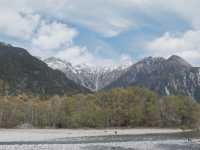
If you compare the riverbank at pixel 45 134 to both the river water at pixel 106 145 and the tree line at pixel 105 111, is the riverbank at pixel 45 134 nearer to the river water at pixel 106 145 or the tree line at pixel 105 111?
the river water at pixel 106 145

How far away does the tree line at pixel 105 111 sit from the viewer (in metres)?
149

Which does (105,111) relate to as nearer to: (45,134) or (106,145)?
(45,134)

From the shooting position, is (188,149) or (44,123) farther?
(44,123)

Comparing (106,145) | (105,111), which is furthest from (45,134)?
(105,111)

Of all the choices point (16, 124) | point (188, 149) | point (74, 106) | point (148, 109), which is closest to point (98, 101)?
point (74, 106)

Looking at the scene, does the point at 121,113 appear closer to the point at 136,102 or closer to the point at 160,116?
the point at 136,102


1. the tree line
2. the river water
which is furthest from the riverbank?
the tree line

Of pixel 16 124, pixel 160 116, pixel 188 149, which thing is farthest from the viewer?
pixel 160 116

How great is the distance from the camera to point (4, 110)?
150 meters

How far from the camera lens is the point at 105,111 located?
5925 inches

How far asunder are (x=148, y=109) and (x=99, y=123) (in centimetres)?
2227

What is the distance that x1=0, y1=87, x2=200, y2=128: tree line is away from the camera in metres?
149

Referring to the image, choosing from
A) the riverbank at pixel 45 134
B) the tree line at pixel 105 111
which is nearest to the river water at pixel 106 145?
the riverbank at pixel 45 134

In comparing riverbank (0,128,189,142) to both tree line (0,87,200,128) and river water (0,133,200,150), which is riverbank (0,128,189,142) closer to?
river water (0,133,200,150)
